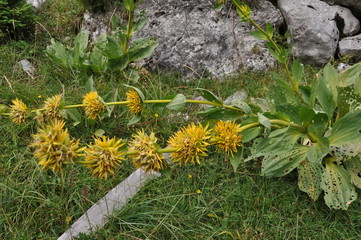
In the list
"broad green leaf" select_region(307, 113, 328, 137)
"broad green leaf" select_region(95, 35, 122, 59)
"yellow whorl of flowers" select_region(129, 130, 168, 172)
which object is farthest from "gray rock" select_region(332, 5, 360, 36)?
"yellow whorl of flowers" select_region(129, 130, 168, 172)

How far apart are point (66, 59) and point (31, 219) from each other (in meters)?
1.95

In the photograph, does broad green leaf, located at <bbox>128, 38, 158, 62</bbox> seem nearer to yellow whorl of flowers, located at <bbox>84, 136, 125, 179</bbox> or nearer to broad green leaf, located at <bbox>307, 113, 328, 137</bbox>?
broad green leaf, located at <bbox>307, 113, 328, 137</bbox>

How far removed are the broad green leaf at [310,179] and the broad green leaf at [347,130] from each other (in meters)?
0.32

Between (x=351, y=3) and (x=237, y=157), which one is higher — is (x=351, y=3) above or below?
below

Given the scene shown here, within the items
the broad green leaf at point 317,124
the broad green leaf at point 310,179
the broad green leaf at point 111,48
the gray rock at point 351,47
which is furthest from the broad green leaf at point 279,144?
the gray rock at point 351,47

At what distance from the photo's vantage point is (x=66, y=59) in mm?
4129

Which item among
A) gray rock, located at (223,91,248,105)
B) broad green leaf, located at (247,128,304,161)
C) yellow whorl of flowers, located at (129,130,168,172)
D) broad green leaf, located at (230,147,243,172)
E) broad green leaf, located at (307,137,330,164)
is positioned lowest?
gray rock, located at (223,91,248,105)

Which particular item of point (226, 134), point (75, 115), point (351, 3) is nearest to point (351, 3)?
point (351, 3)

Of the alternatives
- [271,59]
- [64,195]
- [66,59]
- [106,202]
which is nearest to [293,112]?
[106,202]

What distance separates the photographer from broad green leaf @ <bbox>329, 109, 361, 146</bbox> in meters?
2.52

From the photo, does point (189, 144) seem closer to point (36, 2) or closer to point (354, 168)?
point (354, 168)

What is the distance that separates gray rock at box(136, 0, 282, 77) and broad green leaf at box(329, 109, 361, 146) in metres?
1.93

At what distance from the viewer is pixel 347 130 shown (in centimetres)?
258

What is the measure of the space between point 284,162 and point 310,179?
0.75ft
